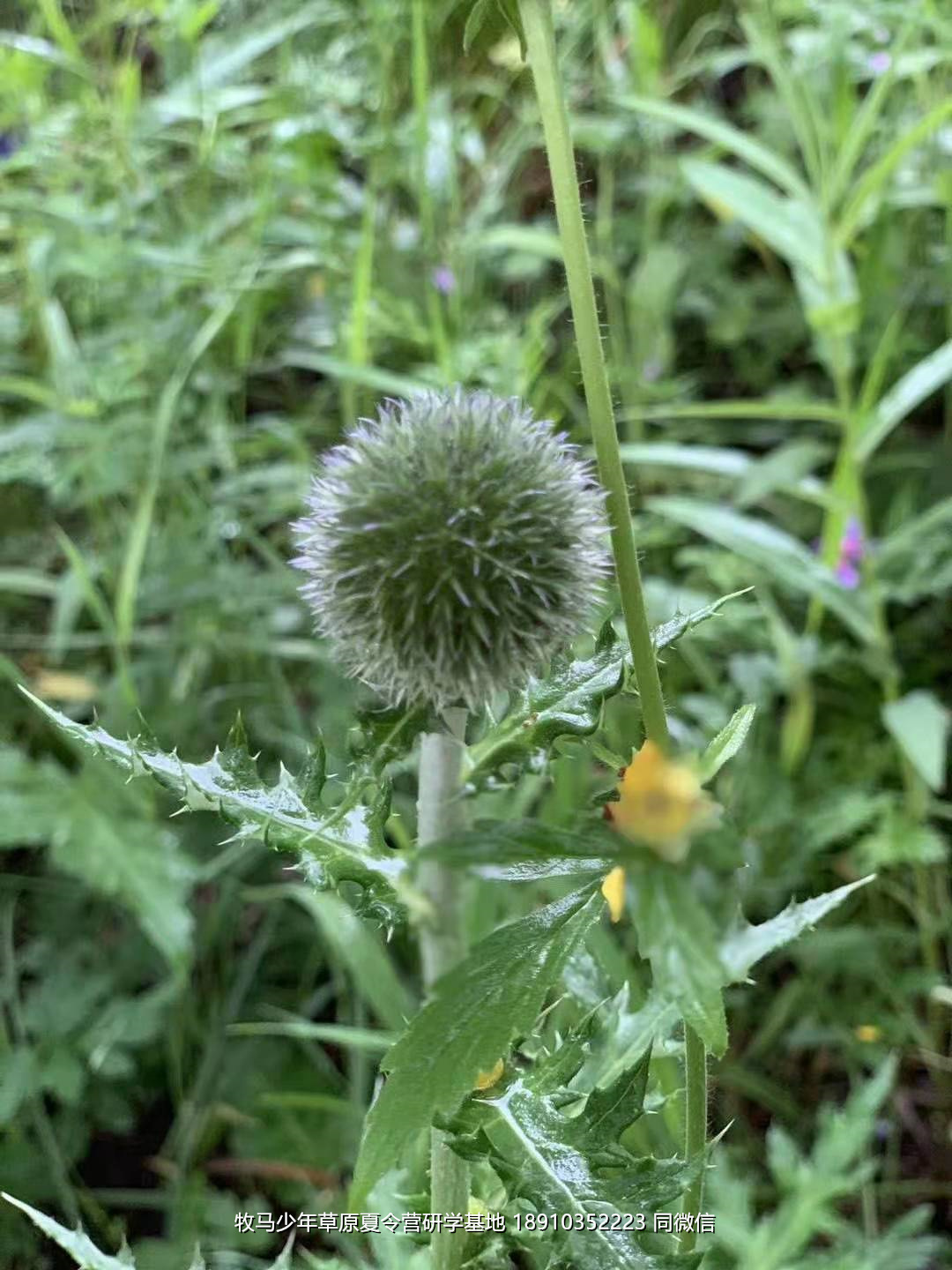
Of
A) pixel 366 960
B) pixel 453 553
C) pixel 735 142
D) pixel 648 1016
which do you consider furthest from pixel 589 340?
pixel 735 142

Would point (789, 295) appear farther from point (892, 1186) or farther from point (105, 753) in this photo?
point (105, 753)

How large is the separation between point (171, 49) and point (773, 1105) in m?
2.12

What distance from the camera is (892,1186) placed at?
1.53 m

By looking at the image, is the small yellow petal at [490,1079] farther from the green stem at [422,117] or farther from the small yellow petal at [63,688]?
the small yellow petal at [63,688]

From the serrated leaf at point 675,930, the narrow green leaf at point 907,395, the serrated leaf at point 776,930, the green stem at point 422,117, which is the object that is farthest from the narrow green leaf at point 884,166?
the serrated leaf at point 675,930

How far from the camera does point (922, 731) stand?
61.7 inches

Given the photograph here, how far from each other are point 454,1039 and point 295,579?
1.42 meters

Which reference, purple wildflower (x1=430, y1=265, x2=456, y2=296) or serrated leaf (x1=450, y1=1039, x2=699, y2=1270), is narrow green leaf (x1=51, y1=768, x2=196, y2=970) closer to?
serrated leaf (x1=450, y1=1039, x2=699, y2=1270)

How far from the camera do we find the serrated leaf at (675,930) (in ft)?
1.24

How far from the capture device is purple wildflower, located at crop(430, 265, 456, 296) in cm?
200

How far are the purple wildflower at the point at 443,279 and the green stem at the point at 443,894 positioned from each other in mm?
1449

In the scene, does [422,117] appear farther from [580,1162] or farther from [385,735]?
[580,1162]

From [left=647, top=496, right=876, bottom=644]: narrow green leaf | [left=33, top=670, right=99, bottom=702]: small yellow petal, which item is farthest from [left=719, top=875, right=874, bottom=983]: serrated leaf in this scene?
[left=33, top=670, right=99, bottom=702]: small yellow petal

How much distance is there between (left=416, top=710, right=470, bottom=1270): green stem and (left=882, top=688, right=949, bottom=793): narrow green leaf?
A: 3.13ft
